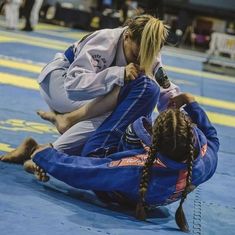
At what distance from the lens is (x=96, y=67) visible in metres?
3.21

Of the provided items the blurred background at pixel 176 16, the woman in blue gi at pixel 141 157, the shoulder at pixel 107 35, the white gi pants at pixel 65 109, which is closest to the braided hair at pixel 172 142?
the woman in blue gi at pixel 141 157

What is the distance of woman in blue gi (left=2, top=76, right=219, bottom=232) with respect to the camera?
262 cm

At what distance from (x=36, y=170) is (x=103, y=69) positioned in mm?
726

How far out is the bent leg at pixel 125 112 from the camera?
3006mm

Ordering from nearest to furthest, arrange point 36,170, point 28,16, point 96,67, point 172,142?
1. point 172,142
2. point 36,170
3. point 96,67
4. point 28,16

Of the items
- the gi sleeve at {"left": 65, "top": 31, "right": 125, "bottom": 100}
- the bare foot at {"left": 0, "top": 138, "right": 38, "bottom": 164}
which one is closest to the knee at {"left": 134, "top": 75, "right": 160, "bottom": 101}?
the gi sleeve at {"left": 65, "top": 31, "right": 125, "bottom": 100}

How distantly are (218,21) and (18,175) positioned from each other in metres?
18.6

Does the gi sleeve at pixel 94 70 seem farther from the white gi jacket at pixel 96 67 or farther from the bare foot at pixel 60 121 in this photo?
the bare foot at pixel 60 121

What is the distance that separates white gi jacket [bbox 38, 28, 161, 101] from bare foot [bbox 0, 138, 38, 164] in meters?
0.42

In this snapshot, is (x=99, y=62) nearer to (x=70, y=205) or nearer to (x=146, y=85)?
(x=146, y=85)

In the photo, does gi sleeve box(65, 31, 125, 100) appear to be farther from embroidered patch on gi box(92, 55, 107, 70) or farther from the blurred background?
the blurred background

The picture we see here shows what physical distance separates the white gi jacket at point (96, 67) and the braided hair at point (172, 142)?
0.52m

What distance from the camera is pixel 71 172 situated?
113 inches

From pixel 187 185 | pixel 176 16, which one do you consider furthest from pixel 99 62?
pixel 176 16
